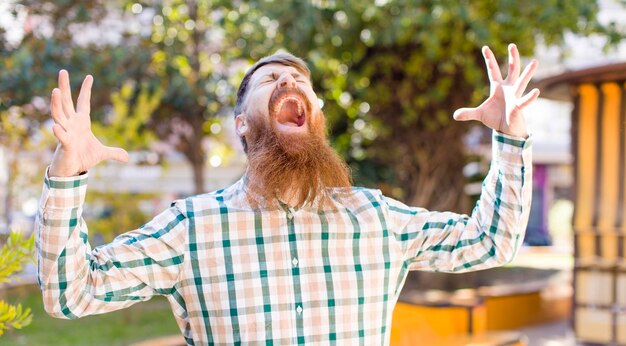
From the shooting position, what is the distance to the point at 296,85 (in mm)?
1885

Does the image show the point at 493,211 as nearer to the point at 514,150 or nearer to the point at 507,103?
the point at 514,150

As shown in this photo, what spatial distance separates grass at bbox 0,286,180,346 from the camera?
6950 mm

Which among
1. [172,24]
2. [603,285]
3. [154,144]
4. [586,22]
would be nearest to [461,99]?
[586,22]

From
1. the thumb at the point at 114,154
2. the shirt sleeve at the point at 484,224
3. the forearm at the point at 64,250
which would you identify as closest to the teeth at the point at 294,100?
the shirt sleeve at the point at 484,224

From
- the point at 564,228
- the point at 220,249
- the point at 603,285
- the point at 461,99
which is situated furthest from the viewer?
the point at 564,228

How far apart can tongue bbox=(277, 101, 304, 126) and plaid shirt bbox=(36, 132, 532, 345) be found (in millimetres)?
211

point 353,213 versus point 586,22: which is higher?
point 586,22

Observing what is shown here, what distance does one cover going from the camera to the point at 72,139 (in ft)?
4.90

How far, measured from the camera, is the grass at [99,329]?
6950mm

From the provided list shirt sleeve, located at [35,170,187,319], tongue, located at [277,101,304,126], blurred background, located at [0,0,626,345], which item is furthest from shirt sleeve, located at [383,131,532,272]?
blurred background, located at [0,0,626,345]

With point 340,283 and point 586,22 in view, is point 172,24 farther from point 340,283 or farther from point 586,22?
point 340,283

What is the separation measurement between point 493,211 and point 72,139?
1.04 meters

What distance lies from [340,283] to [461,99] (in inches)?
296

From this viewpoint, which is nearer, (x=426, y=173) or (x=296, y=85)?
(x=296, y=85)
